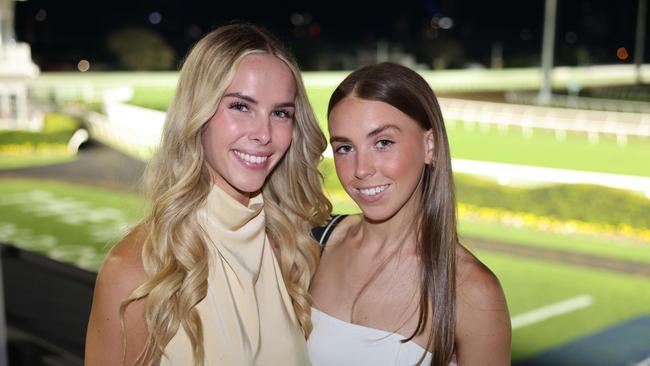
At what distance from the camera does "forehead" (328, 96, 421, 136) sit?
8.79 feet

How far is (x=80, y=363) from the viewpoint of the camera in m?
4.27

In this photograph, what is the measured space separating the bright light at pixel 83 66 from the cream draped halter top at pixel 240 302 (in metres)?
49.7

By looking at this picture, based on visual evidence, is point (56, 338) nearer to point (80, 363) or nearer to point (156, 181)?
point (80, 363)

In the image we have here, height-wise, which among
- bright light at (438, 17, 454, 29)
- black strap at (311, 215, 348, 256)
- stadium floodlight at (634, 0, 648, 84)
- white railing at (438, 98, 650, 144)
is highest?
bright light at (438, 17, 454, 29)

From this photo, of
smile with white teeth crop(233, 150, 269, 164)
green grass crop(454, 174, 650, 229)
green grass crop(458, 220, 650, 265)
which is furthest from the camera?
green grass crop(454, 174, 650, 229)

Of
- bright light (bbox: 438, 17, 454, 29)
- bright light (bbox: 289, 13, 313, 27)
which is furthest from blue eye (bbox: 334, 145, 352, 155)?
bright light (bbox: 289, 13, 313, 27)

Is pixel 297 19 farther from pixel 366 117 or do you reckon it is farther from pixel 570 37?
pixel 366 117

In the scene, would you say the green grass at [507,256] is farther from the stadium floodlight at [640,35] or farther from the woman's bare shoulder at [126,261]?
the stadium floodlight at [640,35]

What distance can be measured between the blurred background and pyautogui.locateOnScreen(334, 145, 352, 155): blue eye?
27.2 inches

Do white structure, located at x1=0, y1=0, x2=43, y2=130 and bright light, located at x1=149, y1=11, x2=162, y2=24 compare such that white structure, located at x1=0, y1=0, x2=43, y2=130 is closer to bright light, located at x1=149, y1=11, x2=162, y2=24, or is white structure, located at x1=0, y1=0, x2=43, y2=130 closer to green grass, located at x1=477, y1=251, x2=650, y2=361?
green grass, located at x1=477, y1=251, x2=650, y2=361

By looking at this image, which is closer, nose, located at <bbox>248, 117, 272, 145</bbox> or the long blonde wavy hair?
the long blonde wavy hair

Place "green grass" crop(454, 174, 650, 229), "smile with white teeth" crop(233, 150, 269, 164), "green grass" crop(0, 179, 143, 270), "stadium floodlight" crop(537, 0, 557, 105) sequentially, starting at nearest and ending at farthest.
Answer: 1. "smile with white teeth" crop(233, 150, 269, 164)
2. "green grass" crop(0, 179, 143, 270)
3. "green grass" crop(454, 174, 650, 229)
4. "stadium floodlight" crop(537, 0, 557, 105)

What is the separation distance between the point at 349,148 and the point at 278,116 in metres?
0.28

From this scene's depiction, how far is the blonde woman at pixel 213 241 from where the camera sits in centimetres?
251
